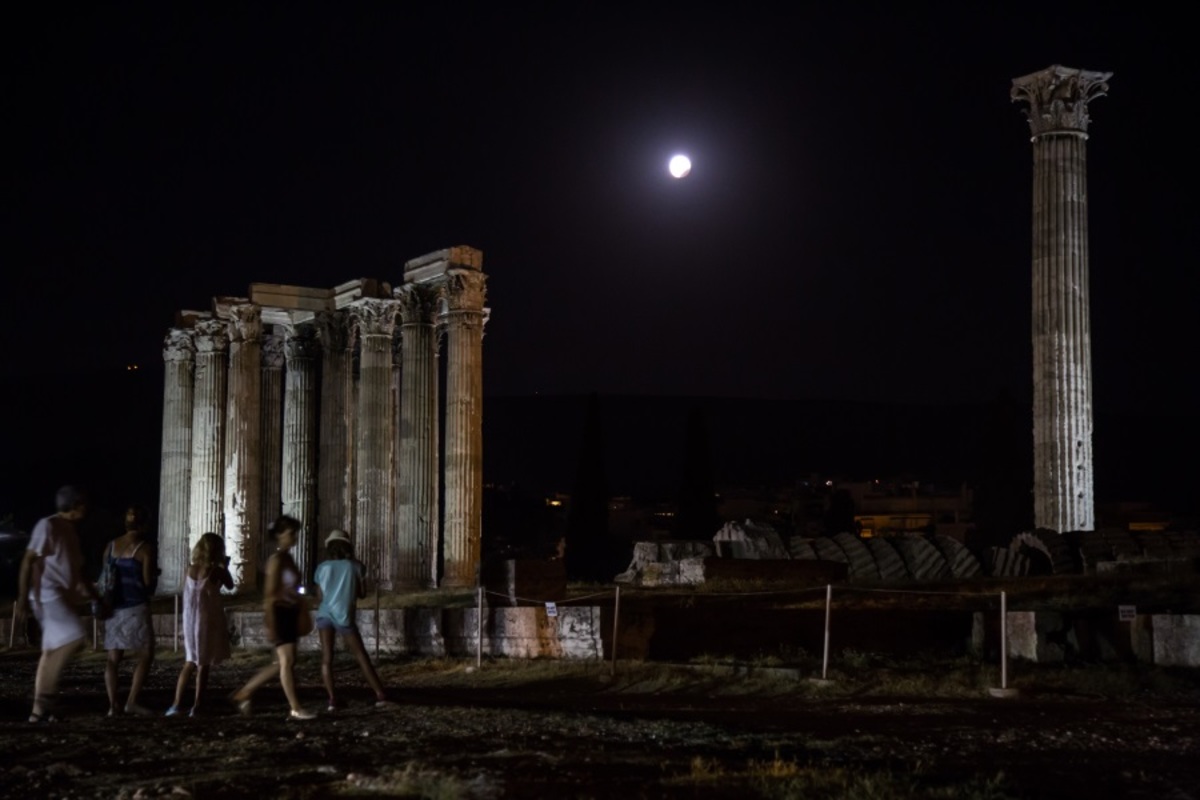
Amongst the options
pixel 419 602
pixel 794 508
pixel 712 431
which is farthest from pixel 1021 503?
pixel 712 431

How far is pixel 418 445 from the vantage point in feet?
121

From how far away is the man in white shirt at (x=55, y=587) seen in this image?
39.0 feet

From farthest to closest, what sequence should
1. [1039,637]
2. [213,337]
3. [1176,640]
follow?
[213,337], [1039,637], [1176,640]

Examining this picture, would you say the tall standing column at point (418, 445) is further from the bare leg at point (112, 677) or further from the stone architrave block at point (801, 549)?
the bare leg at point (112, 677)

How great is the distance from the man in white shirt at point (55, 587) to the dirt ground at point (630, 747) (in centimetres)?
65

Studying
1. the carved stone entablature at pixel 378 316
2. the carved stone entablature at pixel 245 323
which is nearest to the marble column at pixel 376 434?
the carved stone entablature at pixel 378 316

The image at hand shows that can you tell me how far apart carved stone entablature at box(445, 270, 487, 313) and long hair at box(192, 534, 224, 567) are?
2176 centimetres

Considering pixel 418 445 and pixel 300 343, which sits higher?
pixel 300 343

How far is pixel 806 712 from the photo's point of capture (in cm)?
1424

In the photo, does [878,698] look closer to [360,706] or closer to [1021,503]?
[360,706]

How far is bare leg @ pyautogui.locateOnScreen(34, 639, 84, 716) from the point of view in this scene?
12.0 metres

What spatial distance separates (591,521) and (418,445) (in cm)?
3380

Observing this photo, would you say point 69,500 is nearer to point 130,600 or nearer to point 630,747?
point 130,600

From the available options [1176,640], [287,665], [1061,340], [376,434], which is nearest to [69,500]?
[287,665]
